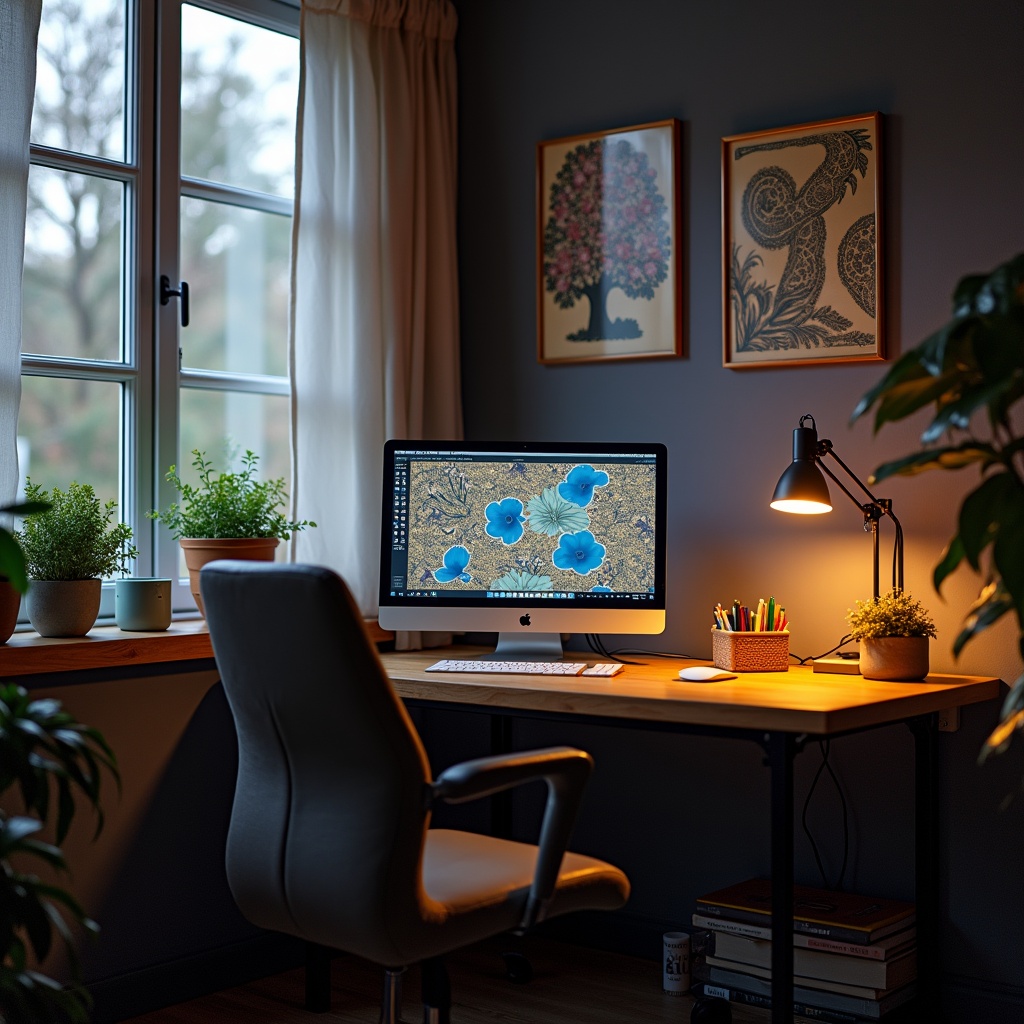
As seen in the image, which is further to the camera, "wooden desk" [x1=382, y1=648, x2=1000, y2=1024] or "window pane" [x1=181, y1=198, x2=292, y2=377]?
"window pane" [x1=181, y1=198, x2=292, y2=377]

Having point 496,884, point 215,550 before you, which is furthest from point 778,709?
point 215,550

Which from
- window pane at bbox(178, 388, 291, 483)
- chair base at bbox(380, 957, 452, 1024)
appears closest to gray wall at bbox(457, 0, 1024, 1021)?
window pane at bbox(178, 388, 291, 483)

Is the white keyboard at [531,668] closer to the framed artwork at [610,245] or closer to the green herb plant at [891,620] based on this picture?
the green herb plant at [891,620]

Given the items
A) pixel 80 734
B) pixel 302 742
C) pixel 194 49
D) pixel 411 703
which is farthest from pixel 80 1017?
pixel 194 49

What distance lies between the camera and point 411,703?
2533 millimetres

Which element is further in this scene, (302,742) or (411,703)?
(411,703)

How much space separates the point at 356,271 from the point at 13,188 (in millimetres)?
887

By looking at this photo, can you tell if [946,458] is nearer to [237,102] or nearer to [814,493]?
[814,493]

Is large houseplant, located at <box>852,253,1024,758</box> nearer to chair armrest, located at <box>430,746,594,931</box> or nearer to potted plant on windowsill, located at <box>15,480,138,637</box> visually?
chair armrest, located at <box>430,746,594,931</box>

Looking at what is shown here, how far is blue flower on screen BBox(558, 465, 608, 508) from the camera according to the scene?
2801 mm

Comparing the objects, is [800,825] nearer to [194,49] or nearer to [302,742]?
[302,742]

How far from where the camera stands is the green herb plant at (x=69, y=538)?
2.53 meters

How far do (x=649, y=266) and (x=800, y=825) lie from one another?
137 centimetres

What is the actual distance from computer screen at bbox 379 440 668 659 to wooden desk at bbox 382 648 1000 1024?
6.2 inches
